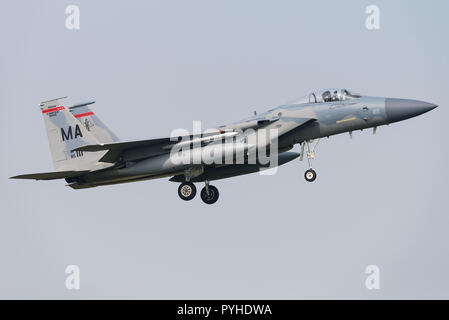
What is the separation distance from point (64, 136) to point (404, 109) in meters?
10.4

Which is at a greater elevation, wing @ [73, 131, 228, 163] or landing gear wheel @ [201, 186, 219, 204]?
wing @ [73, 131, 228, 163]

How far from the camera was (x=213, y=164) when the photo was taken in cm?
2438

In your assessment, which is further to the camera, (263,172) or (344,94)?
(263,172)

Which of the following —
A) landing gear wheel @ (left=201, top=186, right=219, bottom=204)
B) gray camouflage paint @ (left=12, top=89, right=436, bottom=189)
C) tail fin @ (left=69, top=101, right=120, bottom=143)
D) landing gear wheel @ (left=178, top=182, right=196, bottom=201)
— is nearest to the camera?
gray camouflage paint @ (left=12, top=89, right=436, bottom=189)

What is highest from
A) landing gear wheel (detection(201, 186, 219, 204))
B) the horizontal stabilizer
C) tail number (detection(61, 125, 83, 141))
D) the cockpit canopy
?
the cockpit canopy

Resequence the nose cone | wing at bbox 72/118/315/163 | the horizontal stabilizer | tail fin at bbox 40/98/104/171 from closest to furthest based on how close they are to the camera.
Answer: the nose cone, wing at bbox 72/118/315/163, the horizontal stabilizer, tail fin at bbox 40/98/104/171

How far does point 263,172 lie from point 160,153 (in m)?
3.55

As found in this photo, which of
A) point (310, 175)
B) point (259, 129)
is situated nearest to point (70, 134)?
point (259, 129)

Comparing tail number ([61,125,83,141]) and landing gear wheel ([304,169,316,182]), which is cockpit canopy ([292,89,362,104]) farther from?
tail number ([61,125,83,141])

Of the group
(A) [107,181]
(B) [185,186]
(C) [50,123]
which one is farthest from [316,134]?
(C) [50,123]

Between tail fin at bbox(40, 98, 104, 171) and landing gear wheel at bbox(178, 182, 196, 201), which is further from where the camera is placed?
tail fin at bbox(40, 98, 104, 171)

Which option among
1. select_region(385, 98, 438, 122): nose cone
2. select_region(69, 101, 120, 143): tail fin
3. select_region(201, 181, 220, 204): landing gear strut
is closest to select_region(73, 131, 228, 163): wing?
select_region(69, 101, 120, 143): tail fin

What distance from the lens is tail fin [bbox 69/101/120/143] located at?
86.6ft

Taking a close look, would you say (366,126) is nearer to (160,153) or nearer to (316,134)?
(316,134)
